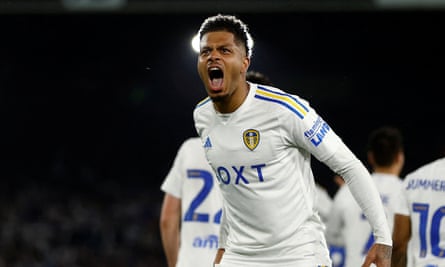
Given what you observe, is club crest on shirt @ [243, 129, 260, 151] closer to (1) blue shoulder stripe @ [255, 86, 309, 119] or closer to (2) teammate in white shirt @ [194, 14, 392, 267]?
(2) teammate in white shirt @ [194, 14, 392, 267]

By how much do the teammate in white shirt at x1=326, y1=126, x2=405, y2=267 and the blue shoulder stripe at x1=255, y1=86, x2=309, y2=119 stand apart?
2.45 m

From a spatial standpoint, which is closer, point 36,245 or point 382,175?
point 382,175

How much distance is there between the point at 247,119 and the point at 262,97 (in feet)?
0.37

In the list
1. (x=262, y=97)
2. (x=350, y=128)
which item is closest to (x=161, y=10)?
(x=350, y=128)

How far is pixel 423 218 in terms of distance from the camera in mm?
4797

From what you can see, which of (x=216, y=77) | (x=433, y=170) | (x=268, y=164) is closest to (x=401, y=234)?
(x=433, y=170)

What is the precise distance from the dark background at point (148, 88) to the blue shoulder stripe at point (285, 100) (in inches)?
529

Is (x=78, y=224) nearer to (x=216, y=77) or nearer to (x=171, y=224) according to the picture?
(x=171, y=224)

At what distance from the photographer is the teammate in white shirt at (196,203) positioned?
18.0ft

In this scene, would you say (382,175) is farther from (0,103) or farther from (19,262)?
(0,103)

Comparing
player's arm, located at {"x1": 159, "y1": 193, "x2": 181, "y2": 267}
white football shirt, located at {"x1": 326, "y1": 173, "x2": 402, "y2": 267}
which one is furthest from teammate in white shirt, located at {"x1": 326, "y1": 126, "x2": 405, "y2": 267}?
player's arm, located at {"x1": 159, "y1": 193, "x2": 181, "y2": 267}

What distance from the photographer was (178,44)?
20.3 m

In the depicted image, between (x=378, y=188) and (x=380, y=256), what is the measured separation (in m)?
2.83

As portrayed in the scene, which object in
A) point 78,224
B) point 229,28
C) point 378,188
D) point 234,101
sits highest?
point 229,28
